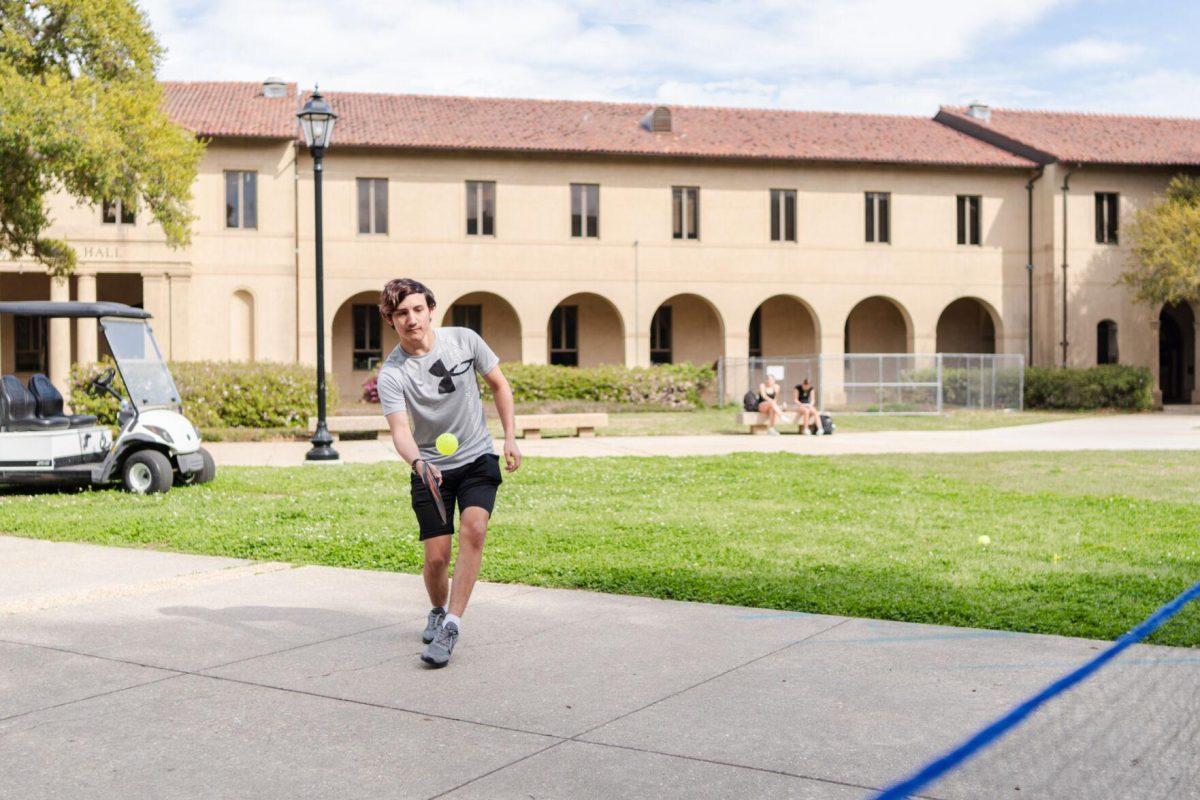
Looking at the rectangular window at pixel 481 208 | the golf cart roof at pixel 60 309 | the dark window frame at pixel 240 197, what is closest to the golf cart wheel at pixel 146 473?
the golf cart roof at pixel 60 309

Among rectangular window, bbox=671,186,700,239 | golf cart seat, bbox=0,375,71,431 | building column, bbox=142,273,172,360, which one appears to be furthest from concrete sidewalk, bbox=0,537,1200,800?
rectangular window, bbox=671,186,700,239

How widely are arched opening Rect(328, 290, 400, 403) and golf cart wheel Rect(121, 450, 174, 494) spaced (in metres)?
22.0

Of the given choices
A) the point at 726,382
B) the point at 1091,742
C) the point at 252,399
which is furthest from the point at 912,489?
the point at 726,382

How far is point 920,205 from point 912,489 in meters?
24.9

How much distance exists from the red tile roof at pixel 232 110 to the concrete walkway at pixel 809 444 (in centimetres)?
1250

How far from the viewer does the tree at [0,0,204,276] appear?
58.3ft

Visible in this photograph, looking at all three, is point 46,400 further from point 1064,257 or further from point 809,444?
point 1064,257

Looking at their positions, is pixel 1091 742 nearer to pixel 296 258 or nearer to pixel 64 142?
pixel 64 142

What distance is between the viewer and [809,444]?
2083 centimetres

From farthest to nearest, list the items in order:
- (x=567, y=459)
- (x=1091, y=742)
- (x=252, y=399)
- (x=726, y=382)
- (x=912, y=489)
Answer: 1. (x=726, y=382)
2. (x=252, y=399)
3. (x=567, y=459)
4. (x=912, y=489)
5. (x=1091, y=742)

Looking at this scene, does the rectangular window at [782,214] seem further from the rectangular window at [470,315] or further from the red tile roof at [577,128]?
the rectangular window at [470,315]

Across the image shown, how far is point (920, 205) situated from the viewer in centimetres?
3622

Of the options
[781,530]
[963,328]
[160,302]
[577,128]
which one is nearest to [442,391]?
[781,530]

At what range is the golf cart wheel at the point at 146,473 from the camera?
1301 centimetres
